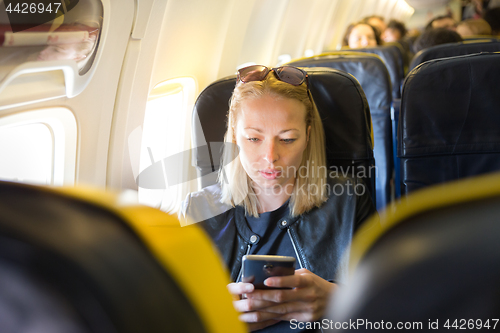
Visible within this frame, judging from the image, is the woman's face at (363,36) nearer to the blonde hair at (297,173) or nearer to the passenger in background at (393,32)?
the passenger in background at (393,32)

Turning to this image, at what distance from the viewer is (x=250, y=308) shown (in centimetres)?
131

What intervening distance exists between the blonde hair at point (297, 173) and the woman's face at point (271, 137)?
37mm

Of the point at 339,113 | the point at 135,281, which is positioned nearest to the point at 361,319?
the point at 135,281

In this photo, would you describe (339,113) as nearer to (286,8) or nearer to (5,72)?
(5,72)

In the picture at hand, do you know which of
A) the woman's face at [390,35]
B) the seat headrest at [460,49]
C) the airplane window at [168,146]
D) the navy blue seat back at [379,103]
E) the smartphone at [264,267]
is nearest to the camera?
the smartphone at [264,267]

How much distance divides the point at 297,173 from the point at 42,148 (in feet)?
4.41

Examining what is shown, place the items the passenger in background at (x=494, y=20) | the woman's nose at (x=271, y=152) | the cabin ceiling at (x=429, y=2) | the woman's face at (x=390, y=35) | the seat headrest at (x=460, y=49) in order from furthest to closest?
the cabin ceiling at (x=429, y=2) < the woman's face at (x=390, y=35) < the passenger in background at (x=494, y=20) < the seat headrest at (x=460, y=49) < the woman's nose at (x=271, y=152)

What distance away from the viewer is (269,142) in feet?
5.27

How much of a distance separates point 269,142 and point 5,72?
3.58 feet

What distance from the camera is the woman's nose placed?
158cm

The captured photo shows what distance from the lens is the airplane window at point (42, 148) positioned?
6.77 ft

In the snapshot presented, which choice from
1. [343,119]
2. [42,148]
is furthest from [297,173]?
[42,148]

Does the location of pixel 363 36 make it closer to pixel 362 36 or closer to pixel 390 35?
pixel 362 36

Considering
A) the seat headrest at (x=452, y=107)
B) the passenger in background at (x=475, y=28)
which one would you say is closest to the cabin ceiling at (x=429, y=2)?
the passenger in background at (x=475, y=28)
